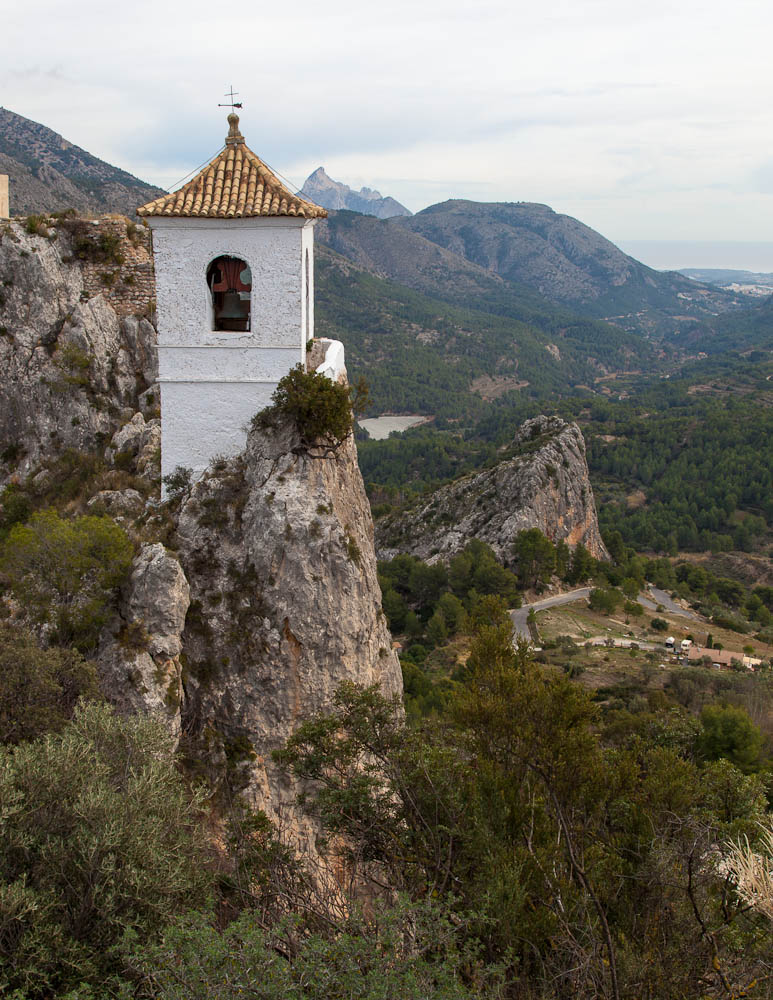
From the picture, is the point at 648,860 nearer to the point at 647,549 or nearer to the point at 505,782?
the point at 505,782

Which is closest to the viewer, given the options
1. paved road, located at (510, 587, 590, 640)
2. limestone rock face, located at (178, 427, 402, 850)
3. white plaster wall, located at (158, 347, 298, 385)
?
limestone rock face, located at (178, 427, 402, 850)

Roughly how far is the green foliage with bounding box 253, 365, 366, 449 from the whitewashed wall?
372 mm

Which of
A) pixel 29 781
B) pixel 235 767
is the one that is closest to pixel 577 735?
pixel 235 767

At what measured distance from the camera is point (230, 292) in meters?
13.2

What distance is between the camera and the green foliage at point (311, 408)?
1194cm

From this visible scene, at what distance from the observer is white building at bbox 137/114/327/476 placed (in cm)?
1197

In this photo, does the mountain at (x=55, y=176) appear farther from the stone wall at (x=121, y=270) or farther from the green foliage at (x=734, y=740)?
the green foliage at (x=734, y=740)

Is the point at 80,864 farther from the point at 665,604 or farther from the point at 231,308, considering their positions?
the point at 665,604

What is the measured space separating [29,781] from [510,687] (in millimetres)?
5472

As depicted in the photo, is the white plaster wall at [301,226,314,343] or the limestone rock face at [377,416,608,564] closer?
the white plaster wall at [301,226,314,343]

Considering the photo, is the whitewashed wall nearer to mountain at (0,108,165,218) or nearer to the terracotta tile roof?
the terracotta tile roof

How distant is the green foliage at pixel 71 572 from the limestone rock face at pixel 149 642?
0.89ft

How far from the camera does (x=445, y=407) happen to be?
165 metres

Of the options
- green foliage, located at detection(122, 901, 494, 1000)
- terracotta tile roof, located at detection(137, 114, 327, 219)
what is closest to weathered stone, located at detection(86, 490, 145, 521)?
terracotta tile roof, located at detection(137, 114, 327, 219)
